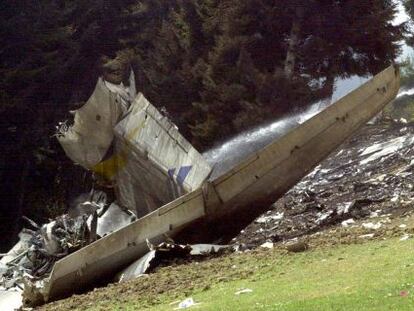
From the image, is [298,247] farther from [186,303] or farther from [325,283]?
[325,283]

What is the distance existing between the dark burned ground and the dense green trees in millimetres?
6049

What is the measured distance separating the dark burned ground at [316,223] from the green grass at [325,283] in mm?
281

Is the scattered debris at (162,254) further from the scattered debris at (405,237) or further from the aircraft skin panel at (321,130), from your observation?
the scattered debris at (405,237)

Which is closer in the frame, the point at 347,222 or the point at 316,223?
the point at 347,222

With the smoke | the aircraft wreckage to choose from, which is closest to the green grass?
the aircraft wreckage

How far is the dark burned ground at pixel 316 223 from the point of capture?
34.7 feet

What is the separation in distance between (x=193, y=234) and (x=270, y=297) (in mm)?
6712

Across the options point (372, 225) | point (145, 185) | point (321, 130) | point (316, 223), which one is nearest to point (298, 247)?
point (372, 225)

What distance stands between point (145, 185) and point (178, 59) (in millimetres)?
14395

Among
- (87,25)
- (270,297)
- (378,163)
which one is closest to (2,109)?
(87,25)

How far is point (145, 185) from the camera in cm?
1698

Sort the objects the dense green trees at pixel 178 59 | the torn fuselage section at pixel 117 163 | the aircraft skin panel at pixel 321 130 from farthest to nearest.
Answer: the dense green trees at pixel 178 59 → the torn fuselage section at pixel 117 163 → the aircraft skin panel at pixel 321 130

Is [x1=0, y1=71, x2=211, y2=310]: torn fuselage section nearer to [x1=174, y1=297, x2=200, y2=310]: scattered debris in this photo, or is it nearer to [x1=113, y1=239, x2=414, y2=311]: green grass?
[x1=113, y1=239, x2=414, y2=311]: green grass

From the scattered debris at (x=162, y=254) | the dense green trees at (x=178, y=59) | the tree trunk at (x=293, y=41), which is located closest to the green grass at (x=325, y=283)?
the scattered debris at (x=162, y=254)
